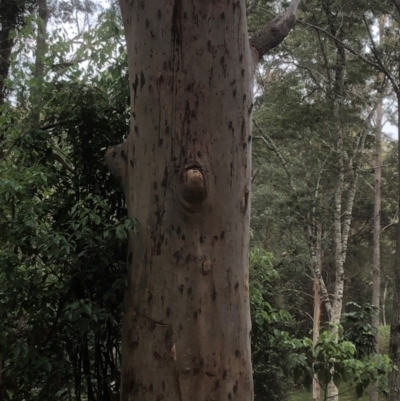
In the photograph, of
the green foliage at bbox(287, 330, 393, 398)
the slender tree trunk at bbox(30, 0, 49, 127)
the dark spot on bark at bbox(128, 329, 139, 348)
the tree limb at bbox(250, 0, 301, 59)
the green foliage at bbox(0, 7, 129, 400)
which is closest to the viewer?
the dark spot on bark at bbox(128, 329, 139, 348)

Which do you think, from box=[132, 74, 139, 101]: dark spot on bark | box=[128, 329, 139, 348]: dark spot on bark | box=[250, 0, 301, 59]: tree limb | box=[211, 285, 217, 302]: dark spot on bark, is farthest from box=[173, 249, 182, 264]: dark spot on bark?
box=[250, 0, 301, 59]: tree limb

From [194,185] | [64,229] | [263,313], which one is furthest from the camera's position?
[263,313]

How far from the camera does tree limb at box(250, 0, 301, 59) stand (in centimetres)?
213

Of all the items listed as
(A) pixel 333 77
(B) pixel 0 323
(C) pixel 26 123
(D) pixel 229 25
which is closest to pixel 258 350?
(B) pixel 0 323

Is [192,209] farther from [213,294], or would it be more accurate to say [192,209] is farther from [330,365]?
[330,365]

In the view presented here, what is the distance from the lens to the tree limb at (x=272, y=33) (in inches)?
83.9

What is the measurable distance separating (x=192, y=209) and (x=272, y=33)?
98 cm

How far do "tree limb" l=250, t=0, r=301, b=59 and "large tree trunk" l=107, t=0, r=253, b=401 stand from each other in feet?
1.10

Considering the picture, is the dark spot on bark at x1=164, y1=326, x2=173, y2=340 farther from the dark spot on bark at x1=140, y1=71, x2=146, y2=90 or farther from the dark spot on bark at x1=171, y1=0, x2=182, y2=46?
the dark spot on bark at x1=171, y1=0, x2=182, y2=46

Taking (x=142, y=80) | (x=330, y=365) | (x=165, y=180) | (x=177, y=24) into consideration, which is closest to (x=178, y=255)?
(x=165, y=180)

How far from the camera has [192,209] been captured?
1698 millimetres

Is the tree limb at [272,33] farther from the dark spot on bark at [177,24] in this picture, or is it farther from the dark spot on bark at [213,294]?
the dark spot on bark at [213,294]

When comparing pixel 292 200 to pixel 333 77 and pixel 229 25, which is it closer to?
pixel 333 77

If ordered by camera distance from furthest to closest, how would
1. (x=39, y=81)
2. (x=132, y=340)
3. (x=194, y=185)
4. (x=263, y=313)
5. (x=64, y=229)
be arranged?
(x=263, y=313) → (x=39, y=81) → (x=64, y=229) → (x=132, y=340) → (x=194, y=185)
